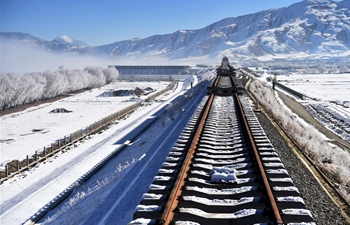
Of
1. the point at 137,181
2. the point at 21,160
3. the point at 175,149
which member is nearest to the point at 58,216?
the point at 137,181

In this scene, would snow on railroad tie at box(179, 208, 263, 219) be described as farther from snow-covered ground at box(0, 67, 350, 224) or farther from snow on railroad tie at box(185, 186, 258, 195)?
snow-covered ground at box(0, 67, 350, 224)

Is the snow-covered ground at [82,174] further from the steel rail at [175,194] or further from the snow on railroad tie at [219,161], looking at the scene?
the snow on railroad tie at [219,161]

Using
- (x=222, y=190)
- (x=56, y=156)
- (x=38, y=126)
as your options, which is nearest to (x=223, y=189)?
(x=222, y=190)

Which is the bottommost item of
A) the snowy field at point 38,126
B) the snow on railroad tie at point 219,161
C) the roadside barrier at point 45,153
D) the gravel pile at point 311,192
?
the snowy field at point 38,126

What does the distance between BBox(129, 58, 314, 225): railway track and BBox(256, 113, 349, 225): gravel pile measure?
0.51 metres

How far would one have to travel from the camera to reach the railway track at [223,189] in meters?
4.95

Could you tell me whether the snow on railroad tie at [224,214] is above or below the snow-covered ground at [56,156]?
above

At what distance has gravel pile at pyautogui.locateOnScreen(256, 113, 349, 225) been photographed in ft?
18.7

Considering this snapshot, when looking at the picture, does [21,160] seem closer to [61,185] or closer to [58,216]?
[61,185]

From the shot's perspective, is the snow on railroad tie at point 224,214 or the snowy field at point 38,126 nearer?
the snow on railroad tie at point 224,214

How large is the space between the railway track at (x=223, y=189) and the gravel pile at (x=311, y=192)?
0.51 m

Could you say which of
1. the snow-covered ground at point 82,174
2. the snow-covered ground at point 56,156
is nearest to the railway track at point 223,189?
the snow-covered ground at point 82,174

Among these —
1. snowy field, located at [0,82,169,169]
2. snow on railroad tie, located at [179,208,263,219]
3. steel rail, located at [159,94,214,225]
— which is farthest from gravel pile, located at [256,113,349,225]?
snowy field, located at [0,82,169,169]

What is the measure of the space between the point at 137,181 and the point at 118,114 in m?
30.6
